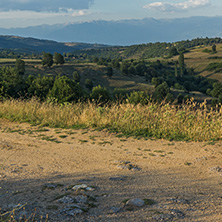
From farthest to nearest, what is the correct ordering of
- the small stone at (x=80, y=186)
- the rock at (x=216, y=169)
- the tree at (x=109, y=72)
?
the tree at (x=109, y=72) → the rock at (x=216, y=169) → the small stone at (x=80, y=186)

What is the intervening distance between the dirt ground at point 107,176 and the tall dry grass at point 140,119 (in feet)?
1.92

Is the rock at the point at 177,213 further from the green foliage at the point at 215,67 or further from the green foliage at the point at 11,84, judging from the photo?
the green foliage at the point at 215,67

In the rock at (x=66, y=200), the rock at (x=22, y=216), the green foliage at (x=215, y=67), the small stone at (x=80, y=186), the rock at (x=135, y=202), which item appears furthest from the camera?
the green foliage at (x=215, y=67)

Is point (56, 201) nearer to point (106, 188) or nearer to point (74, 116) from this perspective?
point (106, 188)

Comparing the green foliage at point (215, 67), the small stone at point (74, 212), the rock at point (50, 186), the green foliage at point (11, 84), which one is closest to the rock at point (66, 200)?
the small stone at point (74, 212)

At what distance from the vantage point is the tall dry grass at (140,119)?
26.7 feet

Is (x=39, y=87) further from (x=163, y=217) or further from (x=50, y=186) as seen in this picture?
(x=163, y=217)

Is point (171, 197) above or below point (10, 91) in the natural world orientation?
below

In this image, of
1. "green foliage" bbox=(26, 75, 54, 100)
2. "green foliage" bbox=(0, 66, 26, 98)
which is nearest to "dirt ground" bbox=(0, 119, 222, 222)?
"green foliage" bbox=(0, 66, 26, 98)

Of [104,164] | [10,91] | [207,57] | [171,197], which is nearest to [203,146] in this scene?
[104,164]

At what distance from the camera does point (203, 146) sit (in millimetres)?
7219

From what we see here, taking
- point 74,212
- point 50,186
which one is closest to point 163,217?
point 74,212

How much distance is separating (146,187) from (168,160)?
6.06 ft

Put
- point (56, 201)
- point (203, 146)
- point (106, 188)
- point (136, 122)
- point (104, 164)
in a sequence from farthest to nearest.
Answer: point (136, 122), point (203, 146), point (104, 164), point (106, 188), point (56, 201)
